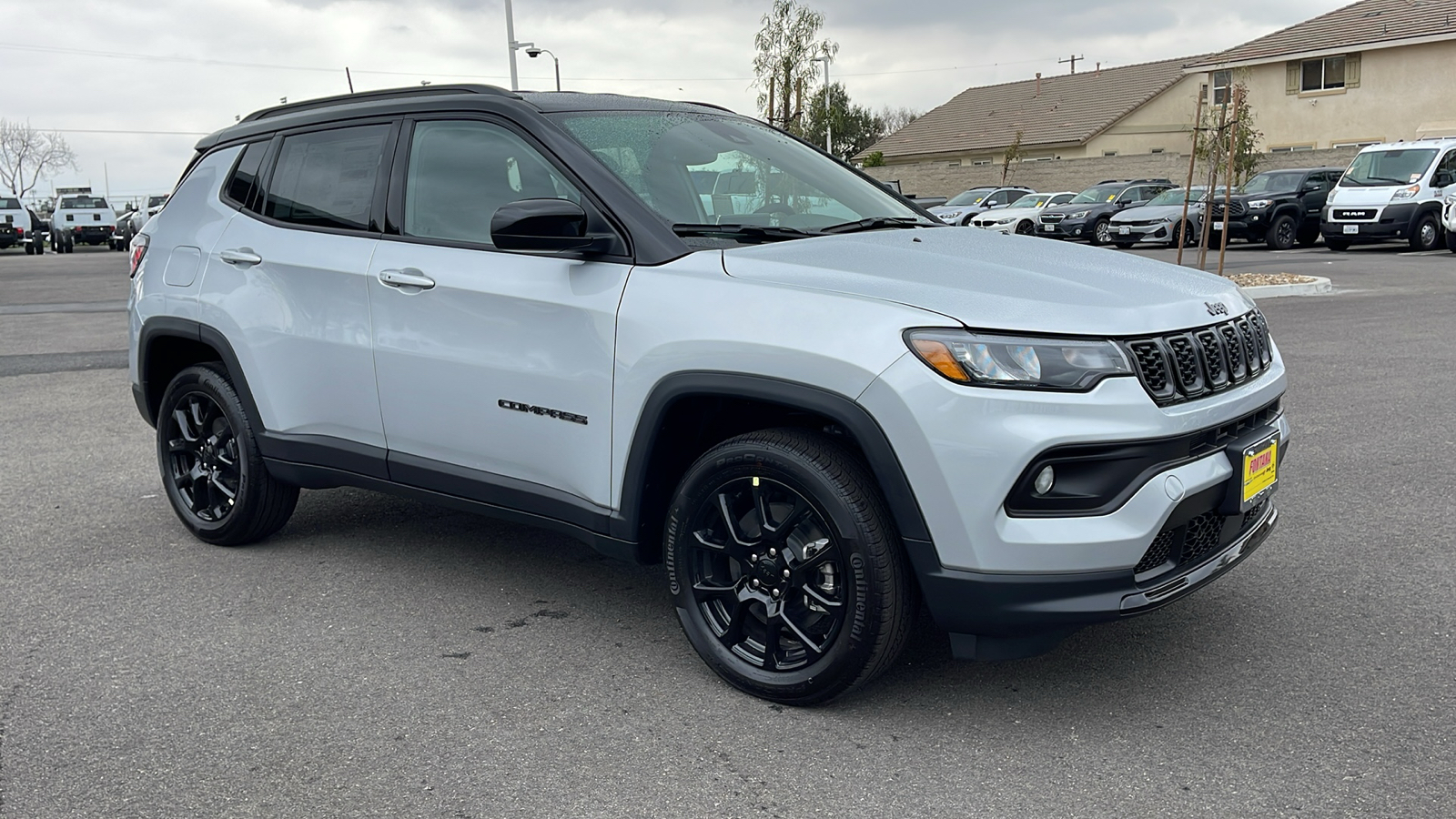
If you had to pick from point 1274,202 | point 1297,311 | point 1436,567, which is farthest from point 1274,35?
point 1436,567

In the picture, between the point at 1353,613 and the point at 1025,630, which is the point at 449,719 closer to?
the point at 1025,630

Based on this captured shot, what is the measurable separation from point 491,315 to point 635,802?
5.48 ft

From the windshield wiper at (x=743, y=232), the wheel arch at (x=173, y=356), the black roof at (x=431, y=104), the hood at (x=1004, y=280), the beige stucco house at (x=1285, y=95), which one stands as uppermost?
the beige stucco house at (x=1285, y=95)

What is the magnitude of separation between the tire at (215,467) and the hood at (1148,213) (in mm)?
24453

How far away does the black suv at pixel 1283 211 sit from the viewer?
26.8 m

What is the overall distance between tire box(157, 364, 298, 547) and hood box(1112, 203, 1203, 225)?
80.2 ft

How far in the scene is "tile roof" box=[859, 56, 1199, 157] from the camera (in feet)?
170

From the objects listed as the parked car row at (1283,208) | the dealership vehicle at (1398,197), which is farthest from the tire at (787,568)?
the dealership vehicle at (1398,197)

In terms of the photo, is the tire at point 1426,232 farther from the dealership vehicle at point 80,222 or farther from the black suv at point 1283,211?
the dealership vehicle at point 80,222

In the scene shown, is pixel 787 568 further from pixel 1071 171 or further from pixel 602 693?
pixel 1071 171

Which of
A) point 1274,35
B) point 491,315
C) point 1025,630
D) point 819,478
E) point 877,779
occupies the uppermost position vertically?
point 1274,35

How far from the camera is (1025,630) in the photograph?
3197mm

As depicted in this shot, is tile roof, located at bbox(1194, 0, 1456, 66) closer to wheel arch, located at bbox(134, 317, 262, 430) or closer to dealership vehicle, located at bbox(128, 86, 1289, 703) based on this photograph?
dealership vehicle, located at bbox(128, 86, 1289, 703)

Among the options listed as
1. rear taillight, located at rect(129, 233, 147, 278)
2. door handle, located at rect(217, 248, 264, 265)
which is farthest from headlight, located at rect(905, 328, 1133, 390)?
rear taillight, located at rect(129, 233, 147, 278)
